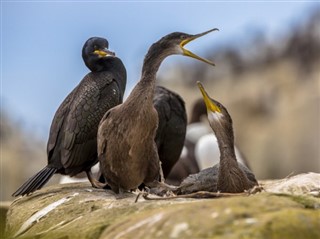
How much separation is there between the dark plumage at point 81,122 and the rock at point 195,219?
5.34ft

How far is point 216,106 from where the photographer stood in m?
7.25

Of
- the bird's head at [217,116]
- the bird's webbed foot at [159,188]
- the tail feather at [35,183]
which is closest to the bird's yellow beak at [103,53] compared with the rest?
the tail feather at [35,183]

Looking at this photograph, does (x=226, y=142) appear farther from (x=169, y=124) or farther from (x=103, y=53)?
(x=169, y=124)

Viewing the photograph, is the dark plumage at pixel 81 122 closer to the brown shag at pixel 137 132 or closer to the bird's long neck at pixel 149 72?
the brown shag at pixel 137 132

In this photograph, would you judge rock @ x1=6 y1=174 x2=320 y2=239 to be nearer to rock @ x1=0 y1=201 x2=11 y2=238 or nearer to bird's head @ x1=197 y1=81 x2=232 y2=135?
bird's head @ x1=197 y1=81 x2=232 y2=135

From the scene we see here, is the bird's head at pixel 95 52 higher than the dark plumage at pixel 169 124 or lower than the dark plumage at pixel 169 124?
higher

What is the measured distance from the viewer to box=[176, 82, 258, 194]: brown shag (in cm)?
688

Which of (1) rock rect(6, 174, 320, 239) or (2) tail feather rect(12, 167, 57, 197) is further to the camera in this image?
(2) tail feather rect(12, 167, 57, 197)

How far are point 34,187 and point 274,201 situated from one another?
336 centimetres

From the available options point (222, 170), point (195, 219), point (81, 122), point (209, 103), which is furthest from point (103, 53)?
point (195, 219)

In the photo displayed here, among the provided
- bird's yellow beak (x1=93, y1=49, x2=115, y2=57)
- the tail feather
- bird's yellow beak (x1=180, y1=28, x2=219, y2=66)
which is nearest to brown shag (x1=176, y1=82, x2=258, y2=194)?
bird's yellow beak (x1=180, y1=28, x2=219, y2=66)

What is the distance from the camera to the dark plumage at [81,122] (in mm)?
8094

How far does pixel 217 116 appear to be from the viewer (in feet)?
23.7

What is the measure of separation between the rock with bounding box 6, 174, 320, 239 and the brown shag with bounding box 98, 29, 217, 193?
1.71ft
